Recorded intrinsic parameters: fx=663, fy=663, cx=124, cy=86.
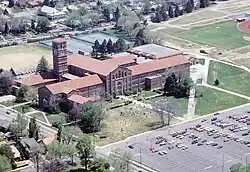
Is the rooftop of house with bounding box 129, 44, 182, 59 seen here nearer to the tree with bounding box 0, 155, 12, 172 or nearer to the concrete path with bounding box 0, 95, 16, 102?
the concrete path with bounding box 0, 95, 16, 102

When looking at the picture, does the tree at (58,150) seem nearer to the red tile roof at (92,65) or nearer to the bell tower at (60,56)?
the red tile roof at (92,65)

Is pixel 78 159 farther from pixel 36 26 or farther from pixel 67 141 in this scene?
pixel 36 26

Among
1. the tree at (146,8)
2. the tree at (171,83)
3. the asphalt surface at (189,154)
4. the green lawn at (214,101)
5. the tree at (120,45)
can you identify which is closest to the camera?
the asphalt surface at (189,154)

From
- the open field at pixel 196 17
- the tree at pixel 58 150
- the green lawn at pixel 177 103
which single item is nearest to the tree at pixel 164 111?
the green lawn at pixel 177 103

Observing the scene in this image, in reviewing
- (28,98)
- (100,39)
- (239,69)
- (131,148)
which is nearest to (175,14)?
(100,39)

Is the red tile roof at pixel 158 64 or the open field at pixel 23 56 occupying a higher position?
the red tile roof at pixel 158 64

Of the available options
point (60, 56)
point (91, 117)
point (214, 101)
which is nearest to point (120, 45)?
point (60, 56)

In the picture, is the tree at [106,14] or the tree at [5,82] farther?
the tree at [106,14]
